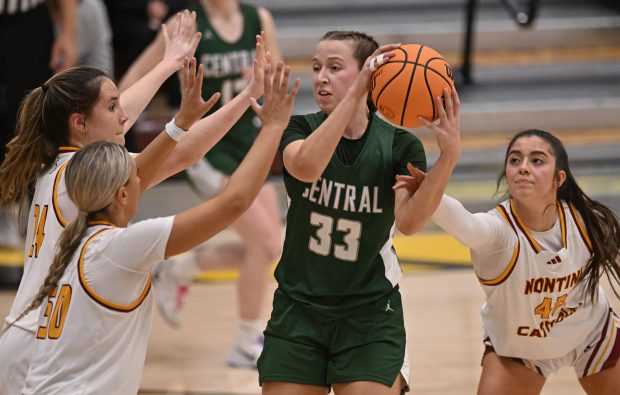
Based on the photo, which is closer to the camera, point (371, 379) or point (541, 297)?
point (371, 379)

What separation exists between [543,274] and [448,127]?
2.81 ft

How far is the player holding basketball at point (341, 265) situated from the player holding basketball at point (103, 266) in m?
0.55

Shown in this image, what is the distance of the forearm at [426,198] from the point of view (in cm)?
357

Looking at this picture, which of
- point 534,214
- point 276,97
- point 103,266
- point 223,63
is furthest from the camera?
point 223,63

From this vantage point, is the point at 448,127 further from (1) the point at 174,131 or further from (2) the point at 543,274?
(1) the point at 174,131

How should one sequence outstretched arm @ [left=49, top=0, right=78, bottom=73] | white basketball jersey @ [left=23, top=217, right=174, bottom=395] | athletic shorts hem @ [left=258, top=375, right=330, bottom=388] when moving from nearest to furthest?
white basketball jersey @ [left=23, top=217, right=174, bottom=395] → athletic shorts hem @ [left=258, top=375, right=330, bottom=388] → outstretched arm @ [left=49, top=0, right=78, bottom=73]

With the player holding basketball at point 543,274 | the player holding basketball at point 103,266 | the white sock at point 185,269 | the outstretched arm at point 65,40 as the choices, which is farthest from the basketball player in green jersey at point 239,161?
the player holding basketball at point 103,266

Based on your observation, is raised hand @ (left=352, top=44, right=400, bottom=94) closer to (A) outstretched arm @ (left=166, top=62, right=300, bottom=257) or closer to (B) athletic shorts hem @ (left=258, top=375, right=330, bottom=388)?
(A) outstretched arm @ (left=166, top=62, right=300, bottom=257)

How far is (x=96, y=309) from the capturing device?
3.27 meters

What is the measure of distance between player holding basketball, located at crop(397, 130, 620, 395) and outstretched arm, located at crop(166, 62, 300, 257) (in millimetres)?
963

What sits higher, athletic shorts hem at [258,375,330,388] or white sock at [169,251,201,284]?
athletic shorts hem at [258,375,330,388]

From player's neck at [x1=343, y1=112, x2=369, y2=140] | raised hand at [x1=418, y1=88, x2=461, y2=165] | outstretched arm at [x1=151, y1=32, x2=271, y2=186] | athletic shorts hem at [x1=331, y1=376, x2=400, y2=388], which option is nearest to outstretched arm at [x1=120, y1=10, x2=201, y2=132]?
outstretched arm at [x1=151, y1=32, x2=271, y2=186]

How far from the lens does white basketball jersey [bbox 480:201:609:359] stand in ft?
13.4

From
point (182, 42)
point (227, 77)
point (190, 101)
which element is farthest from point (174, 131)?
point (227, 77)
